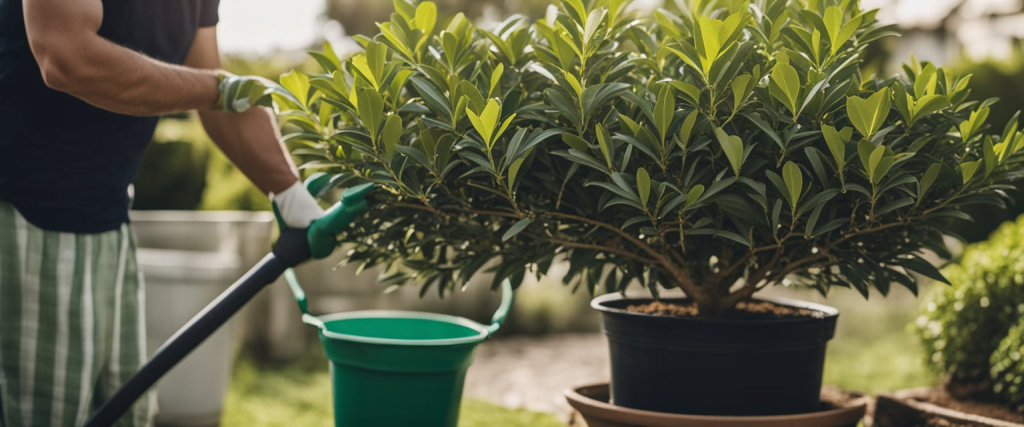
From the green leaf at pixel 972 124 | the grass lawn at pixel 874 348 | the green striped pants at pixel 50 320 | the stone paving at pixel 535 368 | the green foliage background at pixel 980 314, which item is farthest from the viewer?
the grass lawn at pixel 874 348

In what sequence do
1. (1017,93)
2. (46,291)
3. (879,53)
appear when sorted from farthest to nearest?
(879,53) → (1017,93) → (46,291)

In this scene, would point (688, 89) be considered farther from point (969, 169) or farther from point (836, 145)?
point (969, 169)

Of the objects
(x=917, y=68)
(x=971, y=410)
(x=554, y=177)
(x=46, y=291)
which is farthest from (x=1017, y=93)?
(x=46, y=291)

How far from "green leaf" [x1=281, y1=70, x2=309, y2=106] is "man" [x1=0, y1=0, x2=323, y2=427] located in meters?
0.15

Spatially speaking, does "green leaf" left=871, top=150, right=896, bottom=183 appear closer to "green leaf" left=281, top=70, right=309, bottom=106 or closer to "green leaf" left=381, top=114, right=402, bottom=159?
"green leaf" left=381, top=114, right=402, bottom=159

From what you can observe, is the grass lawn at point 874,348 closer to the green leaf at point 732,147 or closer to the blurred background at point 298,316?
the blurred background at point 298,316

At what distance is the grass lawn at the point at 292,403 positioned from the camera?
315cm

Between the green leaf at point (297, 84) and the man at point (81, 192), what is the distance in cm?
15

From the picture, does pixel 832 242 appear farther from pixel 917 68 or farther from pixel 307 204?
pixel 307 204

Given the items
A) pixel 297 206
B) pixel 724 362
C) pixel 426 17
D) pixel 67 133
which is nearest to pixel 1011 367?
pixel 724 362

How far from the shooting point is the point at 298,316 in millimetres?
4336

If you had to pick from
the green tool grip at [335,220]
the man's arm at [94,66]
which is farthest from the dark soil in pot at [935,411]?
the man's arm at [94,66]

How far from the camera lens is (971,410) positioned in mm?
2066

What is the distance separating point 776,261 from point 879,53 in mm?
11713
